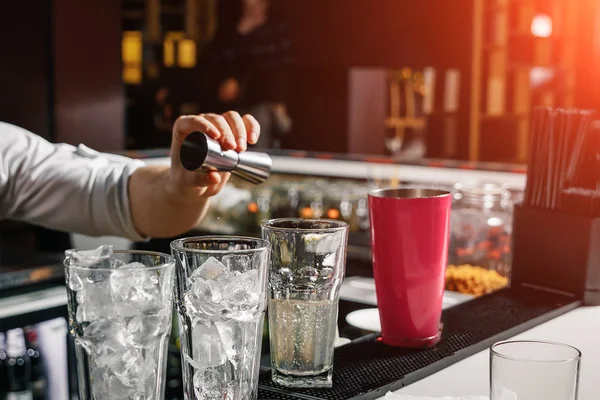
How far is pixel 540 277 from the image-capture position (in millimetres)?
1924

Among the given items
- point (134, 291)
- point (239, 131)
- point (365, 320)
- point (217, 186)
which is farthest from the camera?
point (217, 186)

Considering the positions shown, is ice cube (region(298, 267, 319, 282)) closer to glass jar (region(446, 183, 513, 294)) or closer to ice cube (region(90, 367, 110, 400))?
ice cube (region(90, 367, 110, 400))

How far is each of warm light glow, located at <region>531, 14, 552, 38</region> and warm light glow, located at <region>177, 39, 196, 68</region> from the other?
342cm

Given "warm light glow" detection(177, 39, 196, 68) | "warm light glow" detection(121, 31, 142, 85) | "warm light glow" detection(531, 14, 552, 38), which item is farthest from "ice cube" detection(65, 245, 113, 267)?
"warm light glow" detection(121, 31, 142, 85)

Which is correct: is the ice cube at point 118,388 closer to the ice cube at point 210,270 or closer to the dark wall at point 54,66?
the ice cube at point 210,270

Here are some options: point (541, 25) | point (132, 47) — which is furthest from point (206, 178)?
point (132, 47)

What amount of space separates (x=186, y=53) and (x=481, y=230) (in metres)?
7.02

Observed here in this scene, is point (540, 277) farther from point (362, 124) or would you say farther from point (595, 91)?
point (362, 124)

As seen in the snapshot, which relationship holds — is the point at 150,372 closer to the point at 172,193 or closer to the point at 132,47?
the point at 172,193

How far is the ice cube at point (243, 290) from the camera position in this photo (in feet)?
3.32

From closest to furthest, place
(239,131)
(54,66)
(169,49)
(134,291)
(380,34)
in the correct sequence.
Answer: (134,291) → (239,131) → (54,66) → (380,34) → (169,49)

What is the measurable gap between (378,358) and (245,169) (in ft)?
1.34

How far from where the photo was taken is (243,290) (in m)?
1.02

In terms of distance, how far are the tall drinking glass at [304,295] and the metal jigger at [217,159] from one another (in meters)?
0.27
